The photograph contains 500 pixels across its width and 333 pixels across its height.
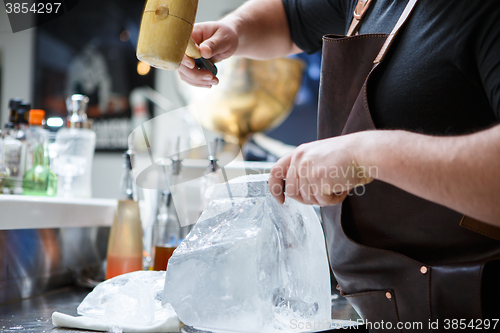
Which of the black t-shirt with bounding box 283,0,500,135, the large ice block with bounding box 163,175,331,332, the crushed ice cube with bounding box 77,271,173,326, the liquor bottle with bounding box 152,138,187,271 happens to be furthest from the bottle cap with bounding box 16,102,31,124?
the black t-shirt with bounding box 283,0,500,135

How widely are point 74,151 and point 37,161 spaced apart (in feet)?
0.71

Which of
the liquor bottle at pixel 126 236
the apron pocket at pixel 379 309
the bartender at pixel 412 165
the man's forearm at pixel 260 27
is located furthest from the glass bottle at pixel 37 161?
the apron pocket at pixel 379 309

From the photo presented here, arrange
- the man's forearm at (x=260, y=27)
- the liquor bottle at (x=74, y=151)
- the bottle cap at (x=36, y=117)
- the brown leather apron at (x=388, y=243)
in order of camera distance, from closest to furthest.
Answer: the brown leather apron at (x=388, y=243) → the man's forearm at (x=260, y=27) → the bottle cap at (x=36, y=117) → the liquor bottle at (x=74, y=151)

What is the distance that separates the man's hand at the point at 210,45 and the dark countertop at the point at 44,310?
0.56 m

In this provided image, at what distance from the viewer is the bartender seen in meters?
0.54

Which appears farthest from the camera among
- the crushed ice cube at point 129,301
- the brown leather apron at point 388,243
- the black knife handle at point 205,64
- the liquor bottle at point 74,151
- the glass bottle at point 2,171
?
the liquor bottle at point 74,151

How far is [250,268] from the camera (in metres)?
0.66

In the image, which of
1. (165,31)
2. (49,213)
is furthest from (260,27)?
(49,213)

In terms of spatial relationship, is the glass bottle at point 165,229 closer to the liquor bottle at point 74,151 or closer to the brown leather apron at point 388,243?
the liquor bottle at point 74,151

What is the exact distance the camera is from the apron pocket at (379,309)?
68cm

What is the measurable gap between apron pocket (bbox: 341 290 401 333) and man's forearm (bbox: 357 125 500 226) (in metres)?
0.22

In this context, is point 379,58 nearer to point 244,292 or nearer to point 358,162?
point 358,162

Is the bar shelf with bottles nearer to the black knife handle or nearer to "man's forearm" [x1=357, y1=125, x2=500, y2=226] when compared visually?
the black knife handle

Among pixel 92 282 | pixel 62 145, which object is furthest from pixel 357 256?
pixel 62 145
